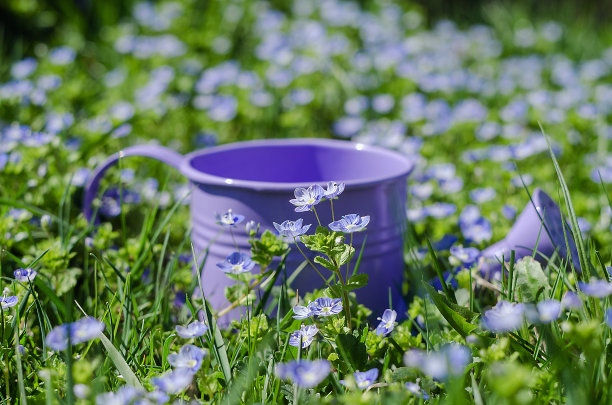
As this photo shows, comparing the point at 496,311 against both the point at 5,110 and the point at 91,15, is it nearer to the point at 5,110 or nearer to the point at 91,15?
the point at 5,110

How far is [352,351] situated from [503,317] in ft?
0.69

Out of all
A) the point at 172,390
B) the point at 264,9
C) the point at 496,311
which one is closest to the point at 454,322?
the point at 496,311

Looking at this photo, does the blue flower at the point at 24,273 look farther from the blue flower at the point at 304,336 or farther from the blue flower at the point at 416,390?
the blue flower at the point at 416,390

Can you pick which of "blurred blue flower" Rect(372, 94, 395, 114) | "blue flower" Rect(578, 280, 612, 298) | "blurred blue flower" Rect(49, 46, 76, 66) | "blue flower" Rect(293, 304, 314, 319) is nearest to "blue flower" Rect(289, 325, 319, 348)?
"blue flower" Rect(293, 304, 314, 319)

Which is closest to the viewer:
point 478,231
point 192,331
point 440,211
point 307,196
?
point 192,331

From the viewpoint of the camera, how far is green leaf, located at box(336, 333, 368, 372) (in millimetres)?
843

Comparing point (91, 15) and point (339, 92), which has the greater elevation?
point (91, 15)

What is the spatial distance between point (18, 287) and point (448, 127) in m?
1.48

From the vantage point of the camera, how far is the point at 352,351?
85cm

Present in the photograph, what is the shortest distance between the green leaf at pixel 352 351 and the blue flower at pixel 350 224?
142 millimetres

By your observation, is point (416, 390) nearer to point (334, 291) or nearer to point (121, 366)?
point (334, 291)

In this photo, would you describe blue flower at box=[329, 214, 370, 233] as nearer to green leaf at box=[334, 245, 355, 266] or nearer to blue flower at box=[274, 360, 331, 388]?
green leaf at box=[334, 245, 355, 266]

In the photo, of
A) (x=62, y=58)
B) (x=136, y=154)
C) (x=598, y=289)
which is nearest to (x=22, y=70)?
(x=62, y=58)

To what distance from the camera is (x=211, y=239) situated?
3.53 feet
